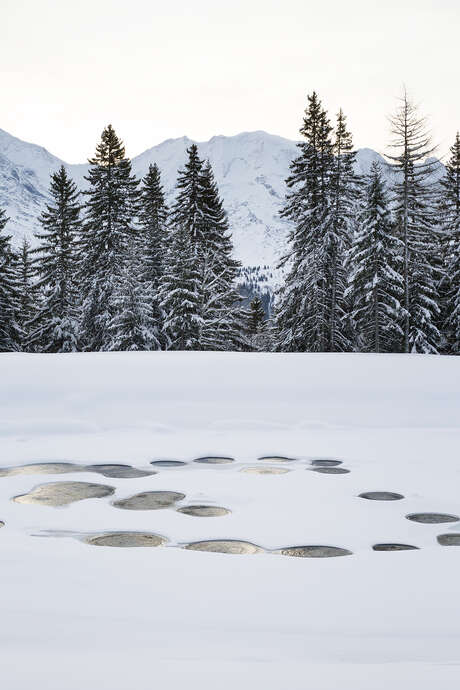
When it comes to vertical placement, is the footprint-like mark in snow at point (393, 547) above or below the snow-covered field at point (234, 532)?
below

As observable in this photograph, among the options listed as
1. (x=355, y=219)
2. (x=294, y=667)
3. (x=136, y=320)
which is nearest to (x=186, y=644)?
(x=294, y=667)

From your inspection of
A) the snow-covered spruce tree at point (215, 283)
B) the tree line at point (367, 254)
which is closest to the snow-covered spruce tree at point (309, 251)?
the tree line at point (367, 254)

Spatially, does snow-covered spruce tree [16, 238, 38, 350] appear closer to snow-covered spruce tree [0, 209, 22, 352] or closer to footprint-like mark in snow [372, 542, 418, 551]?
snow-covered spruce tree [0, 209, 22, 352]

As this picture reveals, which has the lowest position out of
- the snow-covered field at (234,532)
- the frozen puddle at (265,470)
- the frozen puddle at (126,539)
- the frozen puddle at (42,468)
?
the frozen puddle at (265,470)

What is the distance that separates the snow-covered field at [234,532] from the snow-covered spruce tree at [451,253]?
18.3m

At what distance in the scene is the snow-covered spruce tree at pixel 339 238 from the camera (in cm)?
2442

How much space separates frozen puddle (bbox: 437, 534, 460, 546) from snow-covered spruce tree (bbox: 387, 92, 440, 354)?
71.6ft

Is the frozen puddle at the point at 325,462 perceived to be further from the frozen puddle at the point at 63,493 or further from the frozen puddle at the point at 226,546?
the frozen puddle at the point at 226,546

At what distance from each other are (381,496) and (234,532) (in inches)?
58.7

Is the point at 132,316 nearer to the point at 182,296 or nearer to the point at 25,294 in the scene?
the point at 182,296

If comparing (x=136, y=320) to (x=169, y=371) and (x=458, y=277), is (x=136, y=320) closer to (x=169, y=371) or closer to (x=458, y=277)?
(x=458, y=277)

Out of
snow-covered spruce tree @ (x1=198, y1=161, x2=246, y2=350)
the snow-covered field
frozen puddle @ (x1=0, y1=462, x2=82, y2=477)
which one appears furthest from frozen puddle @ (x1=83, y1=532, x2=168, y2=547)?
snow-covered spruce tree @ (x1=198, y1=161, x2=246, y2=350)

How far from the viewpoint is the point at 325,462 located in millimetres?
5965

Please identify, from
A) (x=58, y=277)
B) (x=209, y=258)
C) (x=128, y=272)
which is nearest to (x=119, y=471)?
(x=128, y=272)
